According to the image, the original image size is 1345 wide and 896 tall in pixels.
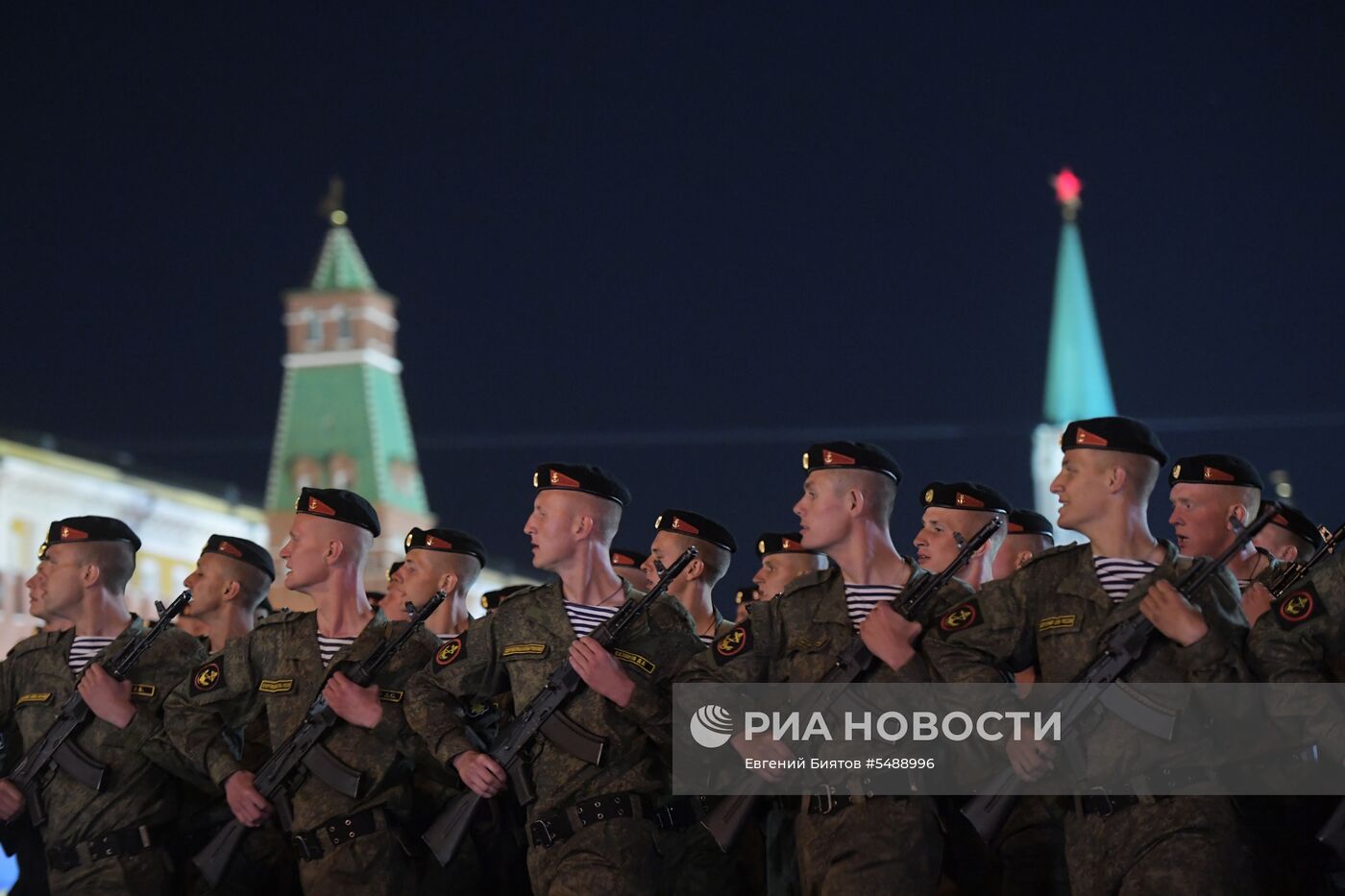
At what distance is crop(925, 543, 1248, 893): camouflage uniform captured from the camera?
6844mm

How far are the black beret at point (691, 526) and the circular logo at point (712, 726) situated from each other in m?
2.24

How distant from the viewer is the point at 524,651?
841 cm

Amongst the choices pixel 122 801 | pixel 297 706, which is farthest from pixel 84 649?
pixel 297 706

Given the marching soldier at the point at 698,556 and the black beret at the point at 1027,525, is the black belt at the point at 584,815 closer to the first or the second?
the marching soldier at the point at 698,556

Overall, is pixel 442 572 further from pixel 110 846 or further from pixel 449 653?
pixel 110 846

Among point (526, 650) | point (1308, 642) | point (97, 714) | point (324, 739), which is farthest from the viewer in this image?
point (97, 714)

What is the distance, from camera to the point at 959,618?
7527mm

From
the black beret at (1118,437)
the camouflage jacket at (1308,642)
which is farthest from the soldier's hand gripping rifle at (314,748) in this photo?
the camouflage jacket at (1308,642)

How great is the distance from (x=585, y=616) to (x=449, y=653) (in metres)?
0.63

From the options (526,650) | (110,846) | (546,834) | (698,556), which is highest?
(698,556)

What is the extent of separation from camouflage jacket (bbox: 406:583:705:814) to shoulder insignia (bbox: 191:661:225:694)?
3.40ft

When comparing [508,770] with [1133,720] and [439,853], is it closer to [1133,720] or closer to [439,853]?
[439,853]

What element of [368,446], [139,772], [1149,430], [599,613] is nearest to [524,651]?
[599,613]

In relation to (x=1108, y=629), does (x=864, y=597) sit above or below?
above
